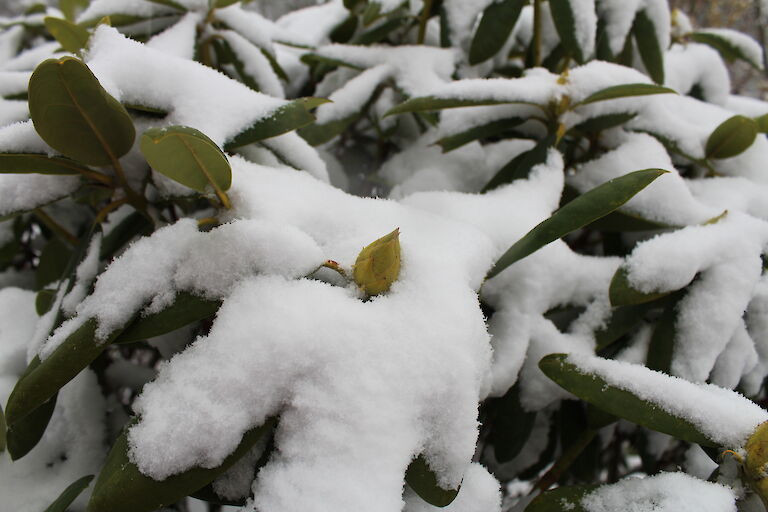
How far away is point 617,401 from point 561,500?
0.39 feet

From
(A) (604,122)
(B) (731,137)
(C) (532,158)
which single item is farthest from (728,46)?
(C) (532,158)

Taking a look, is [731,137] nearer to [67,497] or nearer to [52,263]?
[67,497]

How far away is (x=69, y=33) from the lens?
2.47 feet

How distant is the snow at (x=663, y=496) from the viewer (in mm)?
503

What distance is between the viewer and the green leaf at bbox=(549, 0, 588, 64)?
0.82 meters

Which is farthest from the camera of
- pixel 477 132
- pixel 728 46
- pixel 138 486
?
pixel 728 46

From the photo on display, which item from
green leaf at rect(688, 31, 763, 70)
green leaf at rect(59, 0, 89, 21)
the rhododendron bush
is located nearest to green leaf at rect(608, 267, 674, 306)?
the rhododendron bush

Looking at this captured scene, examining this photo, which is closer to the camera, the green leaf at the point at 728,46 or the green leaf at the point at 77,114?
the green leaf at the point at 77,114

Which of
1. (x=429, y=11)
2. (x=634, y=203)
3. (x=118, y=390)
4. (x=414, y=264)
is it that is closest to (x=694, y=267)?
(x=634, y=203)

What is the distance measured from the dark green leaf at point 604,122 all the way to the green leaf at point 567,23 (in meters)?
0.11

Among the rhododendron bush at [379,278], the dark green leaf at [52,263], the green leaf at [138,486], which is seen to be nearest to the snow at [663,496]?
the rhododendron bush at [379,278]

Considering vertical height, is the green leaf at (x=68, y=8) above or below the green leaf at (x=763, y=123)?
below

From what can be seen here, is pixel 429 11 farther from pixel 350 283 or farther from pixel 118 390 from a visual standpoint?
pixel 118 390

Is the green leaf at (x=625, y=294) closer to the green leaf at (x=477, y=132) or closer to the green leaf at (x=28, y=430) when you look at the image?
the green leaf at (x=477, y=132)
